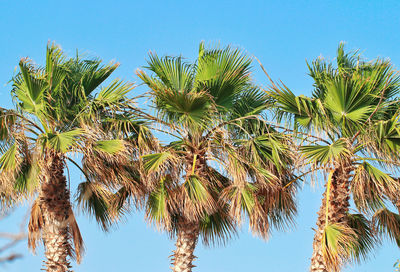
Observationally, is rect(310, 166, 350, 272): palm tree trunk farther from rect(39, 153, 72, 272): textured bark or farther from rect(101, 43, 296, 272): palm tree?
rect(39, 153, 72, 272): textured bark

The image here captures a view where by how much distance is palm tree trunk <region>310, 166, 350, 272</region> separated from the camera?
40.0 feet

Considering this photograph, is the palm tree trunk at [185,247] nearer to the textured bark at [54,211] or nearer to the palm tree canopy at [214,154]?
the palm tree canopy at [214,154]

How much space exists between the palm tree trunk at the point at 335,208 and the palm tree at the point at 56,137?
4329 mm

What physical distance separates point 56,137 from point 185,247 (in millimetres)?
3514

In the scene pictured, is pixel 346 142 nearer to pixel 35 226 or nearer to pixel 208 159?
pixel 208 159

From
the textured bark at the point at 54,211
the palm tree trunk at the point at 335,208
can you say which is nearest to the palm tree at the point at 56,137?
the textured bark at the point at 54,211

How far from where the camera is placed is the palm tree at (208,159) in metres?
12.3

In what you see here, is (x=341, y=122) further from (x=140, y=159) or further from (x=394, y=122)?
(x=140, y=159)

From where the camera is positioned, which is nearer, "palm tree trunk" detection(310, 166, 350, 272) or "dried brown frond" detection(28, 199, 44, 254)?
"palm tree trunk" detection(310, 166, 350, 272)

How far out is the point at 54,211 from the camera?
12547mm

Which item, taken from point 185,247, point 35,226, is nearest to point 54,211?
point 35,226

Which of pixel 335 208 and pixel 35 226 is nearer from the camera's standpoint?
pixel 335 208

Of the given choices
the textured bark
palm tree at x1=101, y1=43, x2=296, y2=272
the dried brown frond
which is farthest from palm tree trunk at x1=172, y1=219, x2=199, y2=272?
the dried brown frond

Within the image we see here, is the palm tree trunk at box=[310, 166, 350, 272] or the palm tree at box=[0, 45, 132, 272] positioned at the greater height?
the palm tree at box=[0, 45, 132, 272]
